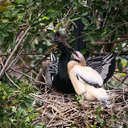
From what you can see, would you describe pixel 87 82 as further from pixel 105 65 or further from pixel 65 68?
pixel 65 68

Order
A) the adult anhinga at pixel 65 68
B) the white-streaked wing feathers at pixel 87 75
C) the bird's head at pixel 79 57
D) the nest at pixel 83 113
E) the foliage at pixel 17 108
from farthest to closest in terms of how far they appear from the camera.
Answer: the adult anhinga at pixel 65 68 < the bird's head at pixel 79 57 < the white-streaked wing feathers at pixel 87 75 < the nest at pixel 83 113 < the foliage at pixel 17 108

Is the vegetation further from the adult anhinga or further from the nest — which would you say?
the adult anhinga

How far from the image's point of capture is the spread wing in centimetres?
379

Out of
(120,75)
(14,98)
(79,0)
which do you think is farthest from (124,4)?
(120,75)

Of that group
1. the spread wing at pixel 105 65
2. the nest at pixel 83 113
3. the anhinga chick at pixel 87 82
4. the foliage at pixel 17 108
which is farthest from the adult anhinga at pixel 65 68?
the foliage at pixel 17 108

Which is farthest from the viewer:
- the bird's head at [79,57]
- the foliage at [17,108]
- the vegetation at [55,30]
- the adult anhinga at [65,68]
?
the adult anhinga at [65,68]

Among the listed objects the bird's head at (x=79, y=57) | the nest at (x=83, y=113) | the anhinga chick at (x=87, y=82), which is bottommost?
the nest at (x=83, y=113)

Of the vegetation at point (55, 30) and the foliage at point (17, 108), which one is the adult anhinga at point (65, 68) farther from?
the foliage at point (17, 108)

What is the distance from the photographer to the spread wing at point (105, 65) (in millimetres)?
3789

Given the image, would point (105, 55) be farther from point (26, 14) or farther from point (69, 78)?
point (26, 14)

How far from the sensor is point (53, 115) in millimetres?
3439

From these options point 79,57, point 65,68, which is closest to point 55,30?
point 79,57

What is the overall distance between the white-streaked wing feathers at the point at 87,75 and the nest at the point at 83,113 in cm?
26

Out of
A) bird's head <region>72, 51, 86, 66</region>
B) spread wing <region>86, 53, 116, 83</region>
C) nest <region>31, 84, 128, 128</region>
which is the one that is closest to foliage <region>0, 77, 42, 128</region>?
nest <region>31, 84, 128, 128</region>
